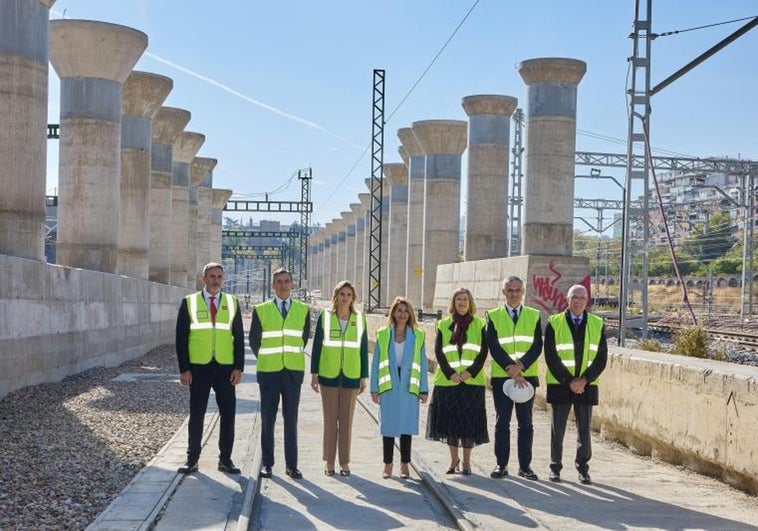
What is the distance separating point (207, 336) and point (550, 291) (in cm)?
1799

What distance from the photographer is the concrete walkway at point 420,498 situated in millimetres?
8164

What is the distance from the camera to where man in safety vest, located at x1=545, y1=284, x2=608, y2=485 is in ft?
32.9

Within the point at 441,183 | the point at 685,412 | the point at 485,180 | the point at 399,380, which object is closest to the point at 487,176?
the point at 485,180

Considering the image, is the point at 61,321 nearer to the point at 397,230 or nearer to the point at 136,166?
the point at 136,166

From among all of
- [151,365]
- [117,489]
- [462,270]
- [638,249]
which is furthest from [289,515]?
[462,270]

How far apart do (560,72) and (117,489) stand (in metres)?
21.6

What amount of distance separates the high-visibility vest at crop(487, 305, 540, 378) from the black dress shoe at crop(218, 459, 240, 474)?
2.46m

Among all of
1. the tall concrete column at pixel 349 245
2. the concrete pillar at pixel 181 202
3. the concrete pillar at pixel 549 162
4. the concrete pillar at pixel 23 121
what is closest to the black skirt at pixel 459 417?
the concrete pillar at pixel 23 121

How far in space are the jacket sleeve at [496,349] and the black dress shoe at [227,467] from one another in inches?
99.1

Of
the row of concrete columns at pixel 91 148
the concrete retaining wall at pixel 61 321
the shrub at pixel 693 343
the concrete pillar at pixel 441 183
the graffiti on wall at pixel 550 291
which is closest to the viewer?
the concrete retaining wall at pixel 61 321

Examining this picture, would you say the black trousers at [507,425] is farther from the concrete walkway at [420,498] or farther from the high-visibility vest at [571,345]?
the high-visibility vest at [571,345]

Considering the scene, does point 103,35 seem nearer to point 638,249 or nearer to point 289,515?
point 638,249

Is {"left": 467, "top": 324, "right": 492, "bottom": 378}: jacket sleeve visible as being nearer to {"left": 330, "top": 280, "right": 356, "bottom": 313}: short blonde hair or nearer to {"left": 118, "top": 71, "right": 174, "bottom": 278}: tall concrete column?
{"left": 330, "top": 280, "right": 356, "bottom": 313}: short blonde hair

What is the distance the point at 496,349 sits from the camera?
10.2m
